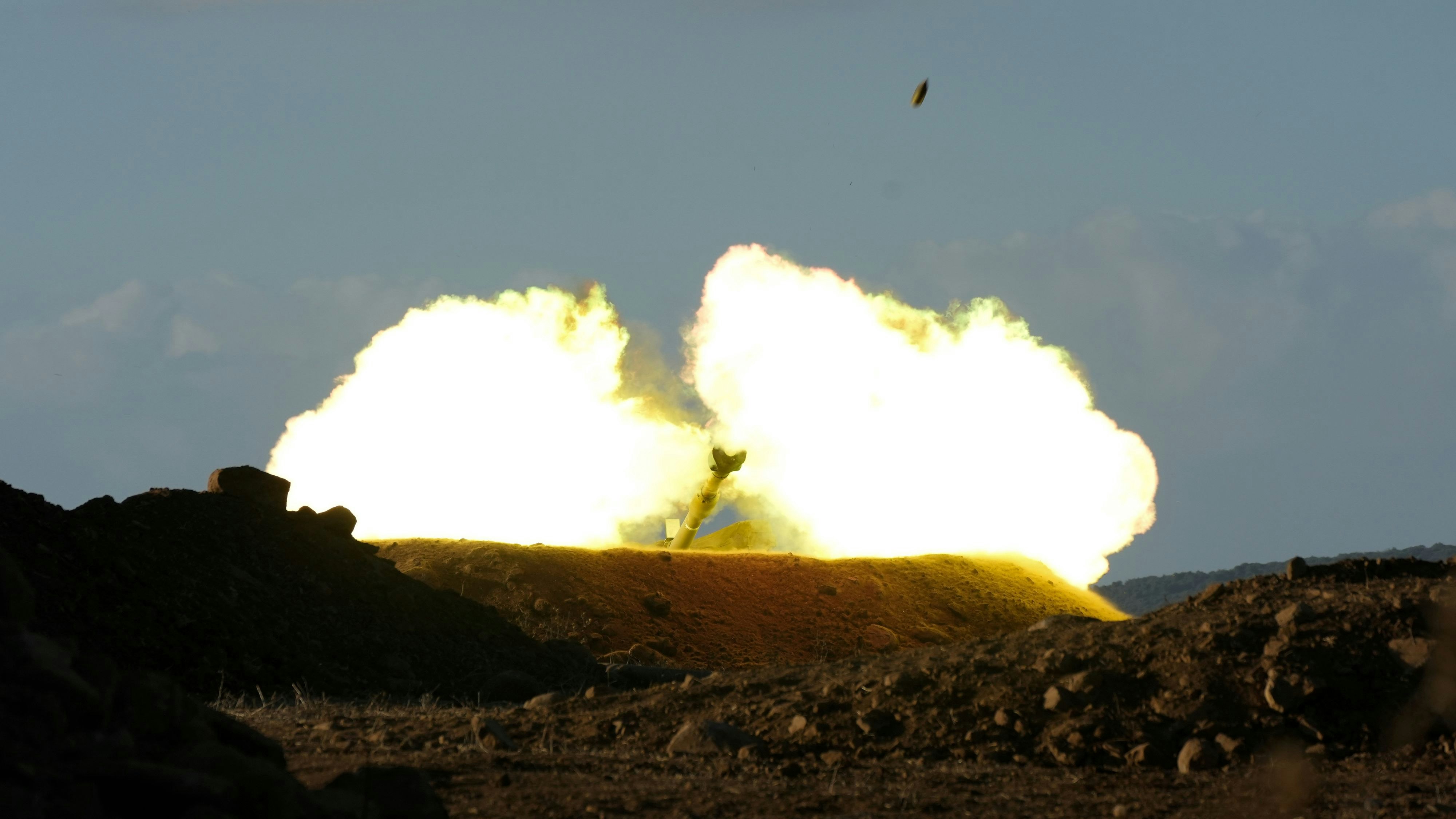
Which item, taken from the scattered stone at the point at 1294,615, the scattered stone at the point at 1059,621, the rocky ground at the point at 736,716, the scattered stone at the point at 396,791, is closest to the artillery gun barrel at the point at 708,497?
the rocky ground at the point at 736,716

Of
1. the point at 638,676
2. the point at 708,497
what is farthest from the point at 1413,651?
the point at 708,497

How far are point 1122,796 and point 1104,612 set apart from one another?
27.3 meters

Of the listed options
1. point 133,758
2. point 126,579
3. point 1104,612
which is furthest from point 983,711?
point 1104,612

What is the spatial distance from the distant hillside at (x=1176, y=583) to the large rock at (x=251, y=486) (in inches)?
1678

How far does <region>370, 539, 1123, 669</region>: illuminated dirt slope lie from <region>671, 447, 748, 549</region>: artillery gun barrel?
5.35 m

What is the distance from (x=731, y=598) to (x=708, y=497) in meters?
9.74

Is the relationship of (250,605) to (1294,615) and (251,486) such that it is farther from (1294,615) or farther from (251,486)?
(1294,615)

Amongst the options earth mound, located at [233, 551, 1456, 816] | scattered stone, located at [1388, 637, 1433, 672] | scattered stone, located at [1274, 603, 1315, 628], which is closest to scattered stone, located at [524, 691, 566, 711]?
earth mound, located at [233, 551, 1456, 816]

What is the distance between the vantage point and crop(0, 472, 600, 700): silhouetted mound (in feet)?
55.2

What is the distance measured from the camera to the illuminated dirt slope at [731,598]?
26.5 meters

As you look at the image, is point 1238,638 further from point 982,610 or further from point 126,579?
point 982,610

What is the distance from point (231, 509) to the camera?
22.6 meters

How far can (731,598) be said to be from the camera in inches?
1150

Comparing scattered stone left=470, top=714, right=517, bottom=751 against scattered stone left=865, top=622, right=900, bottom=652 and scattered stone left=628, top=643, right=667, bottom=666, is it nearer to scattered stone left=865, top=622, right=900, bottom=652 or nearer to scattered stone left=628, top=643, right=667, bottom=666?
scattered stone left=628, top=643, right=667, bottom=666
